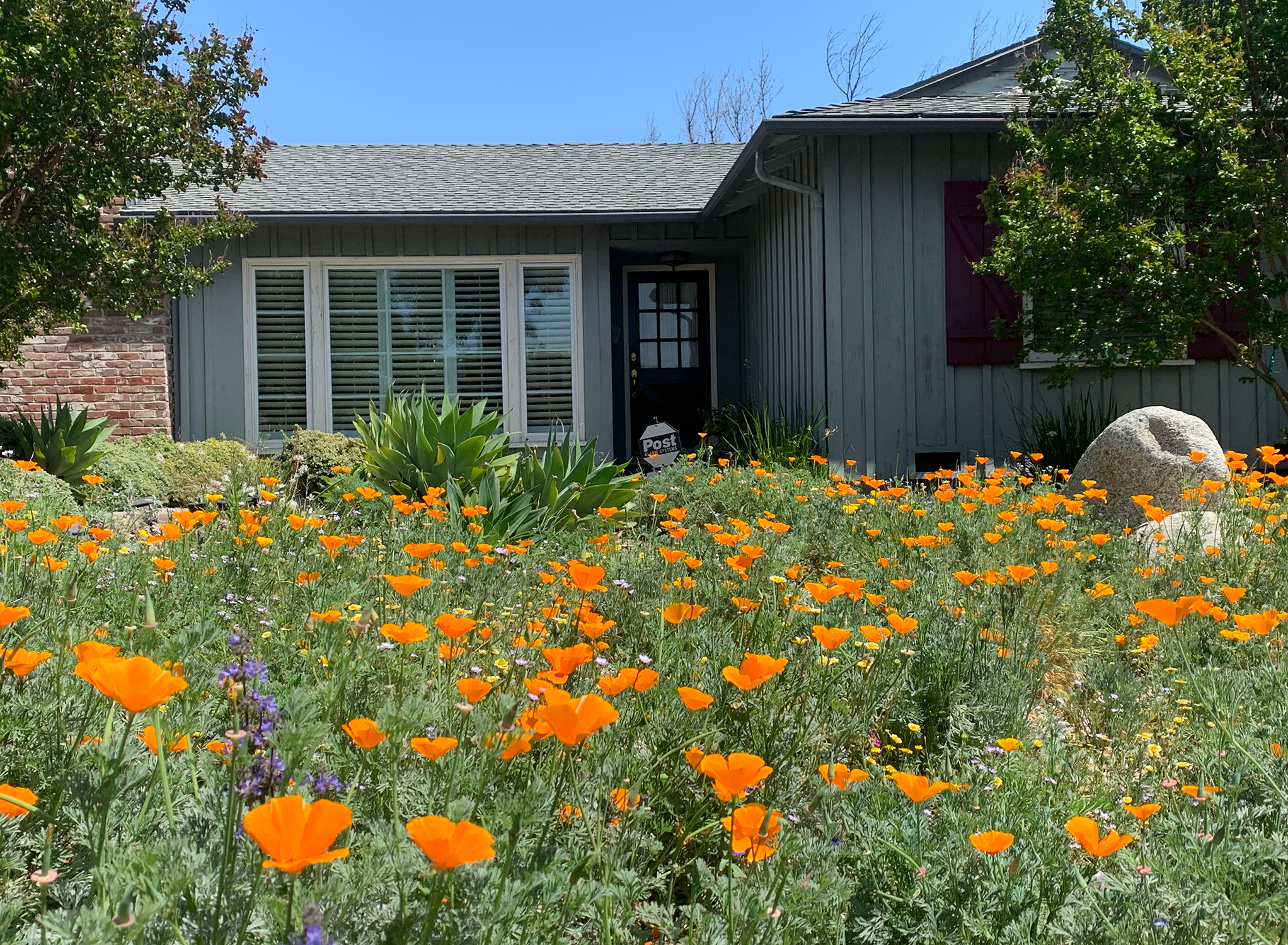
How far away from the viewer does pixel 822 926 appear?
5.17 ft

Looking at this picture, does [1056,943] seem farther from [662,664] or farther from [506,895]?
[662,664]

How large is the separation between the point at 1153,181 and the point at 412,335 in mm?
7162

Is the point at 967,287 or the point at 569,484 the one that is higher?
the point at 967,287

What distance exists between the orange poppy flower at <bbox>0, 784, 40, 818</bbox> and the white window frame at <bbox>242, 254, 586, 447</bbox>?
9.38m

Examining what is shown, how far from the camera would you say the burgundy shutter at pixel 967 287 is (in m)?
8.69

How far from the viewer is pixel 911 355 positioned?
866cm

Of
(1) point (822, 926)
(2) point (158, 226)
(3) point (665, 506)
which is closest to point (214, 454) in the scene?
(2) point (158, 226)

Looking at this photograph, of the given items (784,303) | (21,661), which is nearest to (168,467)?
(784,303)

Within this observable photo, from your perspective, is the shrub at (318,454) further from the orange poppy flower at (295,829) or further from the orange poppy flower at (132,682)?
the orange poppy flower at (295,829)

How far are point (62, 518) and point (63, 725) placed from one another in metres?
0.86

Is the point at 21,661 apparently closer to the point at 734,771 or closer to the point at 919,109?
the point at 734,771

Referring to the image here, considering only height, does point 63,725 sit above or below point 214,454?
below

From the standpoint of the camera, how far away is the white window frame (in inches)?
426

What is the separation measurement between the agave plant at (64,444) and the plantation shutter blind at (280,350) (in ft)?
9.21
